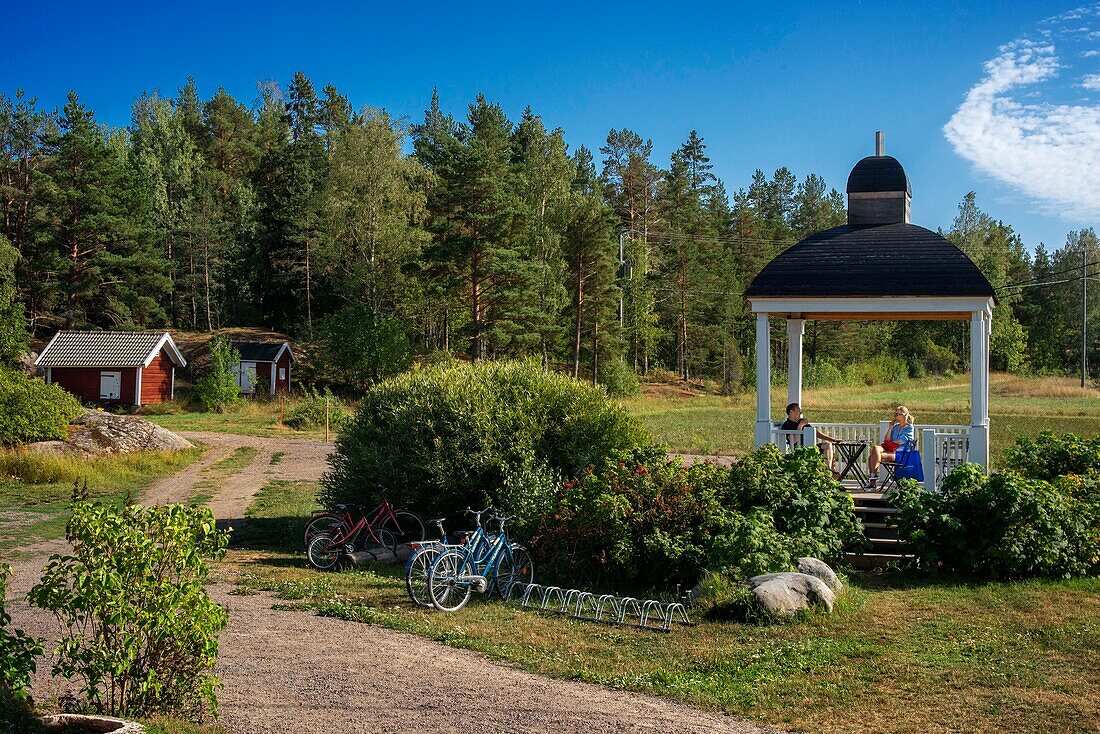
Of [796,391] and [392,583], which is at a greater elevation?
[796,391]

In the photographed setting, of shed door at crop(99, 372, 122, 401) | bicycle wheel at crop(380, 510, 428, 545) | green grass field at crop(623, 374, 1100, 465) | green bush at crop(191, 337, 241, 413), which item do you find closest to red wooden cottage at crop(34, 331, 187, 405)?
shed door at crop(99, 372, 122, 401)

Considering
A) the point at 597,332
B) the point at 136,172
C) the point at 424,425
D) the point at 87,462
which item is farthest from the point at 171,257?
the point at 424,425

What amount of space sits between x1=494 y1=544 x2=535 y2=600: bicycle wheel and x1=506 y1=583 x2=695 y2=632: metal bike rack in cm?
6

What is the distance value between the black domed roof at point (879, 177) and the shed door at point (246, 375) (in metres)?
38.8

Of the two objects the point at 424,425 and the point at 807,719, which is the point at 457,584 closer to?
the point at 424,425

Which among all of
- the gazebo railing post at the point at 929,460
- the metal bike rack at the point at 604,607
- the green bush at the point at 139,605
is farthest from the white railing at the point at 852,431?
the green bush at the point at 139,605

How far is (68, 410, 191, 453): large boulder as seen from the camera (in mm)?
22109

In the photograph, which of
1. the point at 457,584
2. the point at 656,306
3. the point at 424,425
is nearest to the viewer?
the point at 457,584

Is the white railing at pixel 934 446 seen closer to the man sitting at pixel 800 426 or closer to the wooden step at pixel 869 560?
the man sitting at pixel 800 426

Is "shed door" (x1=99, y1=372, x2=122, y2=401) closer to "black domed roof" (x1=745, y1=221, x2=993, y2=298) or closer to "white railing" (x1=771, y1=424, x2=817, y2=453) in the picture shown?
"black domed roof" (x1=745, y1=221, x2=993, y2=298)

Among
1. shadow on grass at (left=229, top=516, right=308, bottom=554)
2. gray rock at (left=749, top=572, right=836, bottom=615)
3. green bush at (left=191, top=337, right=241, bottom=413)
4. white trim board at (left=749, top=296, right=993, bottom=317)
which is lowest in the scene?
shadow on grass at (left=229, top=516, right=308, bottom=554)

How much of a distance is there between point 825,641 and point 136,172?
62764 millimetres

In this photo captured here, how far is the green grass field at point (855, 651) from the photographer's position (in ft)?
19.0

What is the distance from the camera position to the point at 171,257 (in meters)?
61.4
